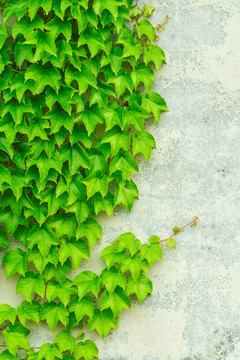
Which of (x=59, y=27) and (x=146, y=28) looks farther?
(x=146, y=28)

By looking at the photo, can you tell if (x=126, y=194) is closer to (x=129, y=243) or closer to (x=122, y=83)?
(x=129, y=243)

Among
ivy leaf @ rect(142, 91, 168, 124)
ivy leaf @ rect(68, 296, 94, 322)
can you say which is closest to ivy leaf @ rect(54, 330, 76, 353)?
ivy leaf @ rect(68, 296, 94, 322)

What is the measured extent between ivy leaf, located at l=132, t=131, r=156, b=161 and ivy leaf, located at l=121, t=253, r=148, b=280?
53cm

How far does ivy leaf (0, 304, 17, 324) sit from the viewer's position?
2.21m

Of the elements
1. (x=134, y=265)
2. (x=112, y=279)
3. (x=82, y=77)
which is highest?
(x=82, y=77)

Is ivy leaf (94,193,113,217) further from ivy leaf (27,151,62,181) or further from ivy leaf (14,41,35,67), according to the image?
ivy leaf (14,41,35,67)

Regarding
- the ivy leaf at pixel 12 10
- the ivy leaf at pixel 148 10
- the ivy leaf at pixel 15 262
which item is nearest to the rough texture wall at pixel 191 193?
the ivy leaf at pixel 148 10

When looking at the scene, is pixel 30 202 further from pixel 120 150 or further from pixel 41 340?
pixel 41 340

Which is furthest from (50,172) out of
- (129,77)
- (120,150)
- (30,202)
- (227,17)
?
(227,17)

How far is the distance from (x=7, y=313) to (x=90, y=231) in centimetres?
60

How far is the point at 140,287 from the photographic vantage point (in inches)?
89.8

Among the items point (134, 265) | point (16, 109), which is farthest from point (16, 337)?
point (16, 109)

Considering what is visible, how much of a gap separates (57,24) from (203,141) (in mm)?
982

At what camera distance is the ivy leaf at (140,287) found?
7.44 feet
